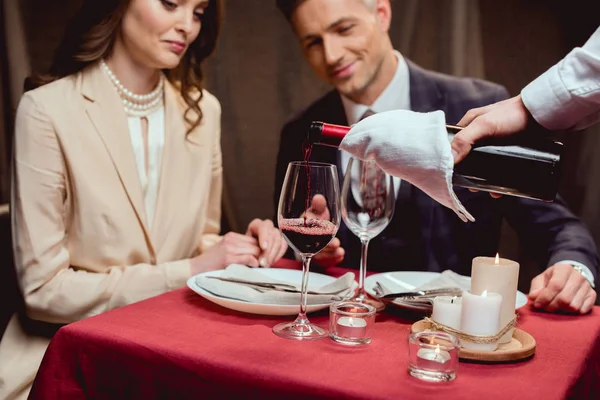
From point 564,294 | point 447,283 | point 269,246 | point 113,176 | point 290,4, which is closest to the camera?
point 564,294

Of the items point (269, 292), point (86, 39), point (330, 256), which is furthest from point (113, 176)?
point (269, 292)

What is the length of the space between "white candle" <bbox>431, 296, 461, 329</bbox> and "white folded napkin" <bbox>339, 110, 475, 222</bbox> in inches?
6.0

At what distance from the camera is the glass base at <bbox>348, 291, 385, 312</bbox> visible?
1.25m

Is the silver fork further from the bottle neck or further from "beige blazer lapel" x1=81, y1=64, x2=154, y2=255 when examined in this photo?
"beige blazer lapel" x1=81, y1=64, x2=154, y2=255

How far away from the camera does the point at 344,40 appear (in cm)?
210

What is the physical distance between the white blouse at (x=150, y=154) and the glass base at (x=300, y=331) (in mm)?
899

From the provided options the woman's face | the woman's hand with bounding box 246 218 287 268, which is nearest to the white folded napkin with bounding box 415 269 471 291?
the woman's hand with bounding box 246 218 287 268

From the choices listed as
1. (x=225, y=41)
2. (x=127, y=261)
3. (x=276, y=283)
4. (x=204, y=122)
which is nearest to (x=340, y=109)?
(x=204, y=122)

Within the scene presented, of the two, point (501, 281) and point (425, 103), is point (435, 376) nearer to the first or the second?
point (501, 281)

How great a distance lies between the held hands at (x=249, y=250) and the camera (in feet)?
5.28

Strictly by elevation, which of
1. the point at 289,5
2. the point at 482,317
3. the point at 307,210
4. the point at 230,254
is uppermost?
the point at 289,5

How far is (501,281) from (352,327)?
0.81 feet

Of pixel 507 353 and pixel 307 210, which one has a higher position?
pixel 307 210

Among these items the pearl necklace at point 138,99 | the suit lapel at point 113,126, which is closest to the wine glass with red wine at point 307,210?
the suit lapel at point 113,126
